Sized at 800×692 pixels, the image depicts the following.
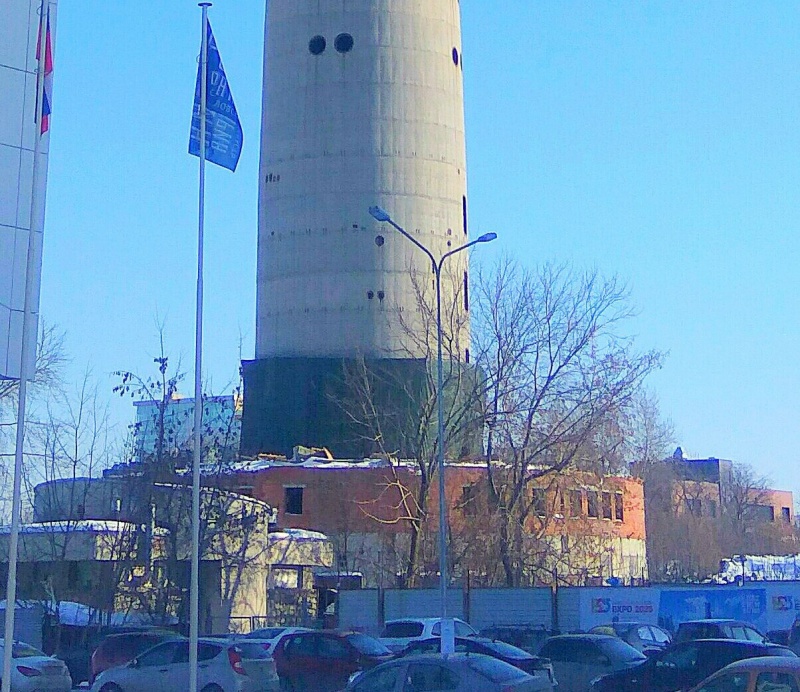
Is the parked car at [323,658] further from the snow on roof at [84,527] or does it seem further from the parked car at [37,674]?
the snow on roof at [84,527]

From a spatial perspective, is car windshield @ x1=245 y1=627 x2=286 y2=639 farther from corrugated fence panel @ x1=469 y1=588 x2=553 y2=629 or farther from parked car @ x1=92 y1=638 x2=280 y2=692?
corrugated fence panel @ x1=469 y1=588 x2=553 y2=629

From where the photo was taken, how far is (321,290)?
191 feet

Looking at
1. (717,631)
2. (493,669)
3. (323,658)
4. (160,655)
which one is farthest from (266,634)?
(493,669)

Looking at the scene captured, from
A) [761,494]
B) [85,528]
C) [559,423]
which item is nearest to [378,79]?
[559,423]

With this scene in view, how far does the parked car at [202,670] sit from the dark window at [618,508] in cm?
2727

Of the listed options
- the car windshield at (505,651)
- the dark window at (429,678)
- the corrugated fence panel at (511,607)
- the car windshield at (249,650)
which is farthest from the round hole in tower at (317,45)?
the dark window at (429,678)

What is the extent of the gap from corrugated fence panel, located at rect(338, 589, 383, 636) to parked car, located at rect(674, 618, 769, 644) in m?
11.7

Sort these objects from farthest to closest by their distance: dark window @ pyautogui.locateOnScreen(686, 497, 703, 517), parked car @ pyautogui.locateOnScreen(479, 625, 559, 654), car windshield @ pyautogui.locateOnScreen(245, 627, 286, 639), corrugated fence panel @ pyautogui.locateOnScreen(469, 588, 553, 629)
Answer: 1. dark window @ pyautogui.locateOnScreen(686, 497, 703, 517)
2. corrugated fence panel @ pyautogui.locateOnScreen(469, 588, 553, 629)
3. parked car @ pyautogui.locateOnScreen(479, 625, 559, 654)
4. car windshield @ pyautogui.locateOnScreen(245, 627, 286, 639)

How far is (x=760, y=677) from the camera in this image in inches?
644

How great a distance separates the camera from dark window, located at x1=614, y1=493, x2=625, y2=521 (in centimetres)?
5045

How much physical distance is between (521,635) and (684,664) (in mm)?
11822

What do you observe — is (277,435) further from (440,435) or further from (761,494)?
(761,494)

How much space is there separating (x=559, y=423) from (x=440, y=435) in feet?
48.9

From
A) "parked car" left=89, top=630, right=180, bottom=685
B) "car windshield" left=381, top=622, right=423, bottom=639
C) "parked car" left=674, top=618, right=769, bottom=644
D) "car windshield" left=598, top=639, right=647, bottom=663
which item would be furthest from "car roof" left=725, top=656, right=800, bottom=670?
"car windshield" left=381, top=622, right=423, bottom=639
